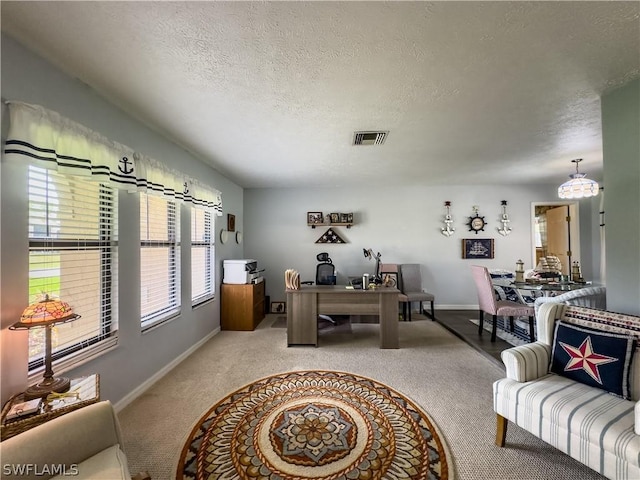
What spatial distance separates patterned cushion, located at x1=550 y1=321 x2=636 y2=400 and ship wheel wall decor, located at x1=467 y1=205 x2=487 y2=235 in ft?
12.5

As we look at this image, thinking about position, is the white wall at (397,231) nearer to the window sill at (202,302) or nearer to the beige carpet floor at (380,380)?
the beige carpet floor at (380,380)

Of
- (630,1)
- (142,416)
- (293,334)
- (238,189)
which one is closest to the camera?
(630,1)

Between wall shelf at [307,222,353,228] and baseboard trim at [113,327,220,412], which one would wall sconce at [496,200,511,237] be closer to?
wall shelf at [307,222,353,228]

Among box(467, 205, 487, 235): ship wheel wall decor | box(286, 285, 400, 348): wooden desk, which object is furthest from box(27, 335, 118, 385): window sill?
box(467, 205, 487, 235): ship wheel wall decor

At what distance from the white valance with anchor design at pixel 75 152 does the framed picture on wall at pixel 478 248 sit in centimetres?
531

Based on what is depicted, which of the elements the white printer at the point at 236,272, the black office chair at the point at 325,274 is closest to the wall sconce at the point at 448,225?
the black office chair at the point at 325,274

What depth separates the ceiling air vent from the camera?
264cm

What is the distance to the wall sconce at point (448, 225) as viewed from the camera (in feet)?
17.1

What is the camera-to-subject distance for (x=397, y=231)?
5316 millimetres

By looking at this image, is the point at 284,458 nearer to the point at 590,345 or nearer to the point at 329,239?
the point at 590,345

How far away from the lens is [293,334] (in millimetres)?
3398

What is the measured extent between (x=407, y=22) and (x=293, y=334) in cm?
327

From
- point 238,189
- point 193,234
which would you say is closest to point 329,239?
point 238,189

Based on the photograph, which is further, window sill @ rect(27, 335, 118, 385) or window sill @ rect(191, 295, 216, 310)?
window sill @ rect(191, 295, 216, 310)
